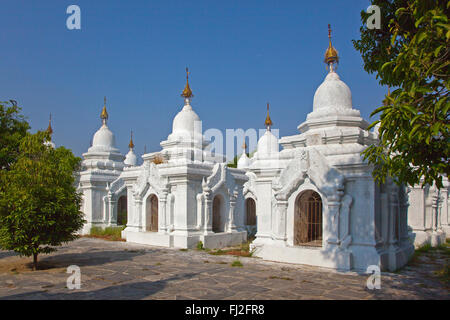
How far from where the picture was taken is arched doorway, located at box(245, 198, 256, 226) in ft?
67.5

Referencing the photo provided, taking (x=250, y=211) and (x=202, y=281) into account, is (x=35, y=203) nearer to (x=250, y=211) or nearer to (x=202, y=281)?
(x=202, y=281)

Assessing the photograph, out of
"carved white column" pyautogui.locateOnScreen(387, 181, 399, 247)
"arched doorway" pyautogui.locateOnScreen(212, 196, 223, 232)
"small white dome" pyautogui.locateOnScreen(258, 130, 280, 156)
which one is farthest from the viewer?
"small white dome" pyautogui.locateOnScreen(258, 130, 280, 156)

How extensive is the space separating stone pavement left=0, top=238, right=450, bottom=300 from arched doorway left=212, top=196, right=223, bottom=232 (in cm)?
446

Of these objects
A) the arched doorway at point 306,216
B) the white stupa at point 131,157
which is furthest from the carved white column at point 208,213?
the white stupa at point 131,157

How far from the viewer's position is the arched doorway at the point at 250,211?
2058cm

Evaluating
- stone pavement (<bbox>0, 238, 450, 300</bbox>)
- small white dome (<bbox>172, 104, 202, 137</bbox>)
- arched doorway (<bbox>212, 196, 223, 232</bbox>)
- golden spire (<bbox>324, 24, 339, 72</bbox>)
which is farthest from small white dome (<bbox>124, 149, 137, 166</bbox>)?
golden spire (<bbox>324, 24, 339, 72</bbox>)

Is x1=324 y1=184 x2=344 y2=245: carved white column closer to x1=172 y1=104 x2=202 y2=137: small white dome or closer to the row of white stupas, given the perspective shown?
the row of white stupas

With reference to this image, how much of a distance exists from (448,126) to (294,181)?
22.5 feet

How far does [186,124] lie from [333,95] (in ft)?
26.0

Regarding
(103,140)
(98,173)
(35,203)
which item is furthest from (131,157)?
(35,203)

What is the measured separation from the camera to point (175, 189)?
15578mm

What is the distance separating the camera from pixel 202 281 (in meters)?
8.83

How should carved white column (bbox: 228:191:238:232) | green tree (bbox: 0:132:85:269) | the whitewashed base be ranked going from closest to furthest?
green tree (bbox: 0:132:85:269) → the whitewashed base → carved white column (bbox: 228:191:238:232)

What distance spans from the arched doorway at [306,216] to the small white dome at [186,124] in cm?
A: 778
